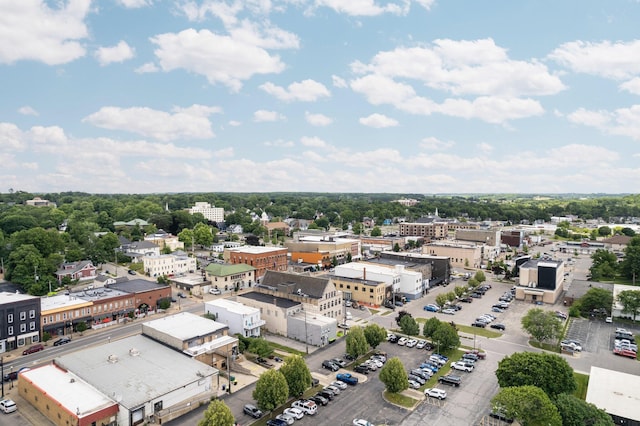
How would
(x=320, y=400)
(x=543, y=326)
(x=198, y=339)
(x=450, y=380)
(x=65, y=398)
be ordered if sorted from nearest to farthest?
(x=65, y=398), (x=320, y=400), (x=450, y=380), (x=198, y=339), (x=543, y=326)

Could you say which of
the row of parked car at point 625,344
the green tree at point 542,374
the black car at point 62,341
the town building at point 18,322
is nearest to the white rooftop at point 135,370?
the black car at point 62,341

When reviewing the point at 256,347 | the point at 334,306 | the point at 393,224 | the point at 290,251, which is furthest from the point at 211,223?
the point at 256,347

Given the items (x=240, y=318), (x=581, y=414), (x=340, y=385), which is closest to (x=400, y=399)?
(x=340, y=385)

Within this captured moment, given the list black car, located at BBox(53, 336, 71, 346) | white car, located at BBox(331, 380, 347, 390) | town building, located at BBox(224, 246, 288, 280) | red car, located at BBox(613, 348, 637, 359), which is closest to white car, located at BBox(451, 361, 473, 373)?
white car, located at BBox(331, 380, 347, 390)

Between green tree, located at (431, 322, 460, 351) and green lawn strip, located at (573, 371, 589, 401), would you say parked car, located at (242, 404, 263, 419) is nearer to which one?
green tree, located at (431, 322, 460, 351)

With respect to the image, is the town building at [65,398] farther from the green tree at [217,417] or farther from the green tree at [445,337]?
the green tree at [445,337]

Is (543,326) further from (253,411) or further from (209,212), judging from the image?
(209,212)
